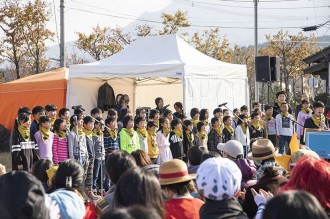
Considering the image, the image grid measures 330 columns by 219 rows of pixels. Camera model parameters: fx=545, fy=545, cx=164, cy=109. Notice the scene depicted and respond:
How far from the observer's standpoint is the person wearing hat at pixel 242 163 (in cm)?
521

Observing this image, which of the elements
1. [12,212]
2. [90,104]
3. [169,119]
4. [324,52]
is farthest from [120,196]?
[324,52]

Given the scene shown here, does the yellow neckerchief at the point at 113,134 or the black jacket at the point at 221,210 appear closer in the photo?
the black jacket at the point at 221,210

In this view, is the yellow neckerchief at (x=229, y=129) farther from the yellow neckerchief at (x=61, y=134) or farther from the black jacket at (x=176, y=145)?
the yellow neckerchief at (x=61, y=134)

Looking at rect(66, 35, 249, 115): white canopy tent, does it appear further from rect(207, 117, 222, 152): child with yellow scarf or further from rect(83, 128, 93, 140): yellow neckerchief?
rect(83, 128, 93, 140): yellow neckerchief

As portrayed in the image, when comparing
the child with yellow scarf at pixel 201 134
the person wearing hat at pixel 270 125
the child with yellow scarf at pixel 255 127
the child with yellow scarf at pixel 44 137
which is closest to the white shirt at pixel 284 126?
the person wearing hat at pixel 270 125

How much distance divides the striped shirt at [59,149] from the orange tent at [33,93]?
7519mm

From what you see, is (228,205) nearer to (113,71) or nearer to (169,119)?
(169,119)

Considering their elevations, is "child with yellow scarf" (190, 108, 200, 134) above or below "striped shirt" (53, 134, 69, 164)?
above

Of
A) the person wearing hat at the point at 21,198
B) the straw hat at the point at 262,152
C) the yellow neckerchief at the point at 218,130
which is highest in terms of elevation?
the person wearing hat at the point at 21,198

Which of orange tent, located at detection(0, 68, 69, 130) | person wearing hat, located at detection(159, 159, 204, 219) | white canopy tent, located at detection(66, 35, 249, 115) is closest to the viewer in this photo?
person wearing hat, located at detection(159, 159, 204, 219)

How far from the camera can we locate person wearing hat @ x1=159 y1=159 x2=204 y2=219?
357 cm

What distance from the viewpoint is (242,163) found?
5.38 metres

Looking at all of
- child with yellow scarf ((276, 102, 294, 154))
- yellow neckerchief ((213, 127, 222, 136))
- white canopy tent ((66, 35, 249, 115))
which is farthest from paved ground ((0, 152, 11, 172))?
child with yellow scarf ((276, 102, 294, 154))

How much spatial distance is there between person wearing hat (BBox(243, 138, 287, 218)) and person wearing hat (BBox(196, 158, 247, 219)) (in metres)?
1.05
